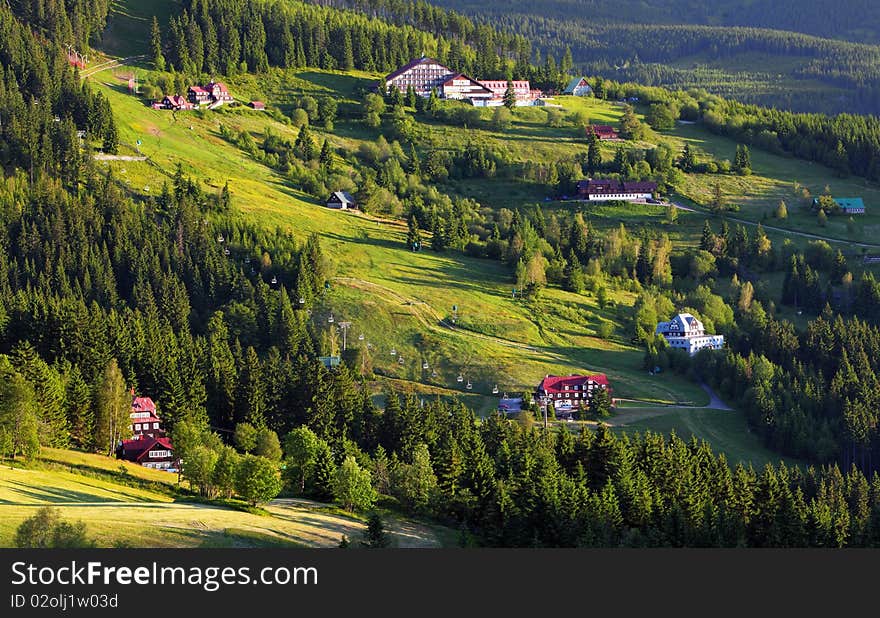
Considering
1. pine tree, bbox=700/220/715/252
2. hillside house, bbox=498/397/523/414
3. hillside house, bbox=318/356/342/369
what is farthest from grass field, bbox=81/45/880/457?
hillside house, bbox=318/356/342/369

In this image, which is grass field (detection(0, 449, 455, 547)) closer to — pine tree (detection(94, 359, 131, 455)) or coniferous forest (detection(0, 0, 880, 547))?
coniferous forest (detection(0, 0, 880, 547))

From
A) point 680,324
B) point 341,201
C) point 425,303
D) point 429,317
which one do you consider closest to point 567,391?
point 429,317

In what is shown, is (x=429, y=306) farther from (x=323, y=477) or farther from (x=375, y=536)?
(x=375, y=536)

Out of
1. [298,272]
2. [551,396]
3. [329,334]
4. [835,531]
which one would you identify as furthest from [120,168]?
[835,531]

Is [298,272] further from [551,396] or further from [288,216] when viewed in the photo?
[551,396]

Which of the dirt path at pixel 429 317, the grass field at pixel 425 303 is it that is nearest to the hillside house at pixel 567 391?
the grass field at pixel 425 303

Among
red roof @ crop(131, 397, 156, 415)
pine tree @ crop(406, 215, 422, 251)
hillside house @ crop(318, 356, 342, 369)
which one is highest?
red roof @ crop(131, 397, 156, 415)
